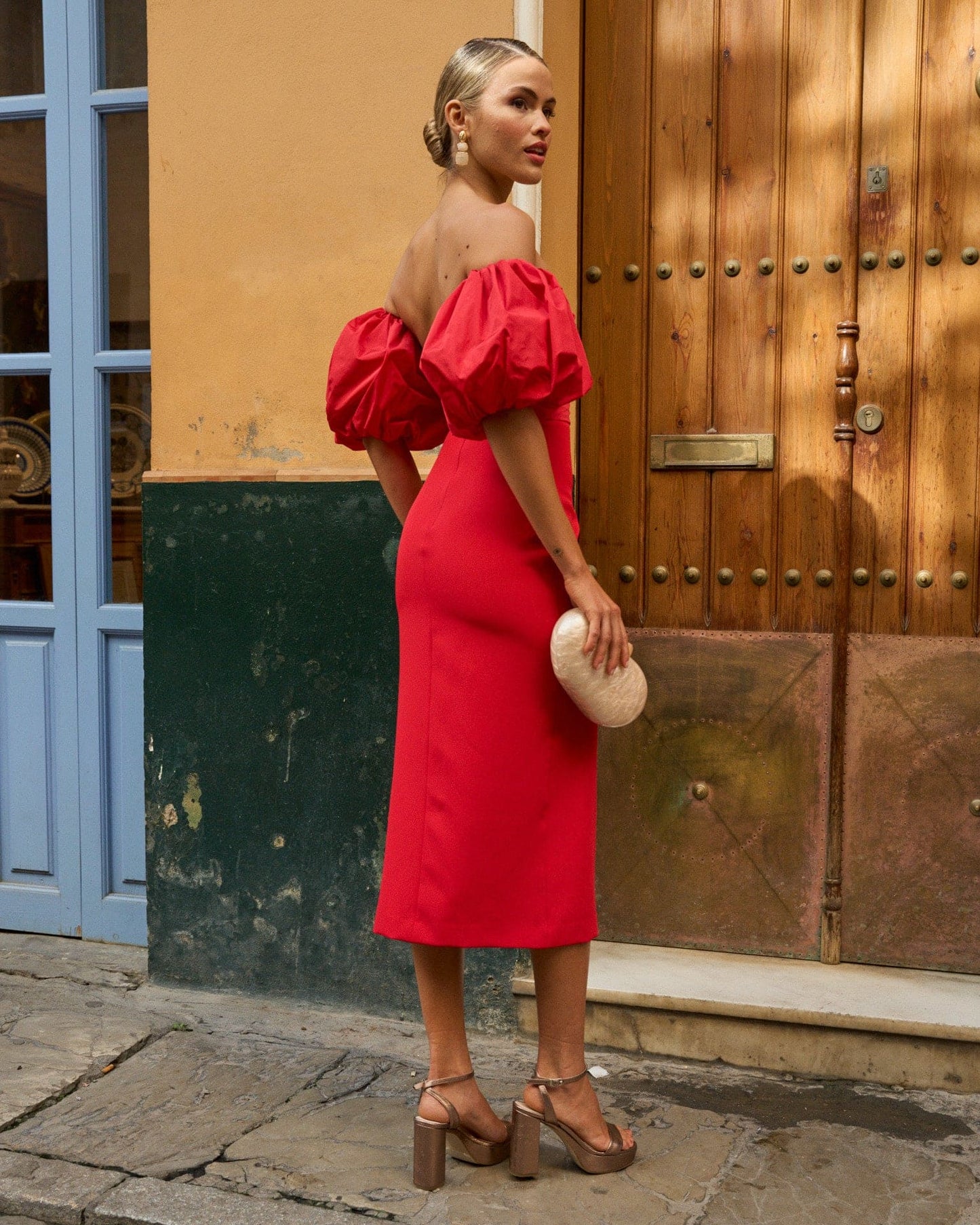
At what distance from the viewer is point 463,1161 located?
2.54 m

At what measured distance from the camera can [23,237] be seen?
401cm

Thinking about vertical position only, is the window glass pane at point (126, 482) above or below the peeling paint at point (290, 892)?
above

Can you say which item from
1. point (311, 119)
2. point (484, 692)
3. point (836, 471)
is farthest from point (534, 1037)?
point (311, 119)

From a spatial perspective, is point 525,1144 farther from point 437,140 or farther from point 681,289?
point 681,289

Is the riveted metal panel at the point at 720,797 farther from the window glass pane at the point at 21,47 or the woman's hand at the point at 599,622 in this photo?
the window glass pane at the point at 21,47

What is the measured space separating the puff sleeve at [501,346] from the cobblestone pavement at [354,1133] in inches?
55.3

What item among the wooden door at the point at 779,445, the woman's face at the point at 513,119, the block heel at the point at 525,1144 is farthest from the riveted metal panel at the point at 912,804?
the woman's face at the point at 513,119

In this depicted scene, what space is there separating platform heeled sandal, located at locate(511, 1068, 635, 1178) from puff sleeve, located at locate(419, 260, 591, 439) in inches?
47.4

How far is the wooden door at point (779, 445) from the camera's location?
318cm

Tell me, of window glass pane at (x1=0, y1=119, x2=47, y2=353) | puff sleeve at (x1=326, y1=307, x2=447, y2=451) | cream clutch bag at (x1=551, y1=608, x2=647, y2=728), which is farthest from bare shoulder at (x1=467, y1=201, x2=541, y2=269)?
window glass pane at (x1=0, y1=119, x2=47, y2=353)

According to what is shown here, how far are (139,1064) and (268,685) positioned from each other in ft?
3.11

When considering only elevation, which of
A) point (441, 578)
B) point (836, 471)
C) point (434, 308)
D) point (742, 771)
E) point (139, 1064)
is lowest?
point (139, 1064)

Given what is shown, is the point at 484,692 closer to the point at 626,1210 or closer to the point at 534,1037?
the point at 626,1210

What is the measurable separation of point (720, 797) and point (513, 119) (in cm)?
177
